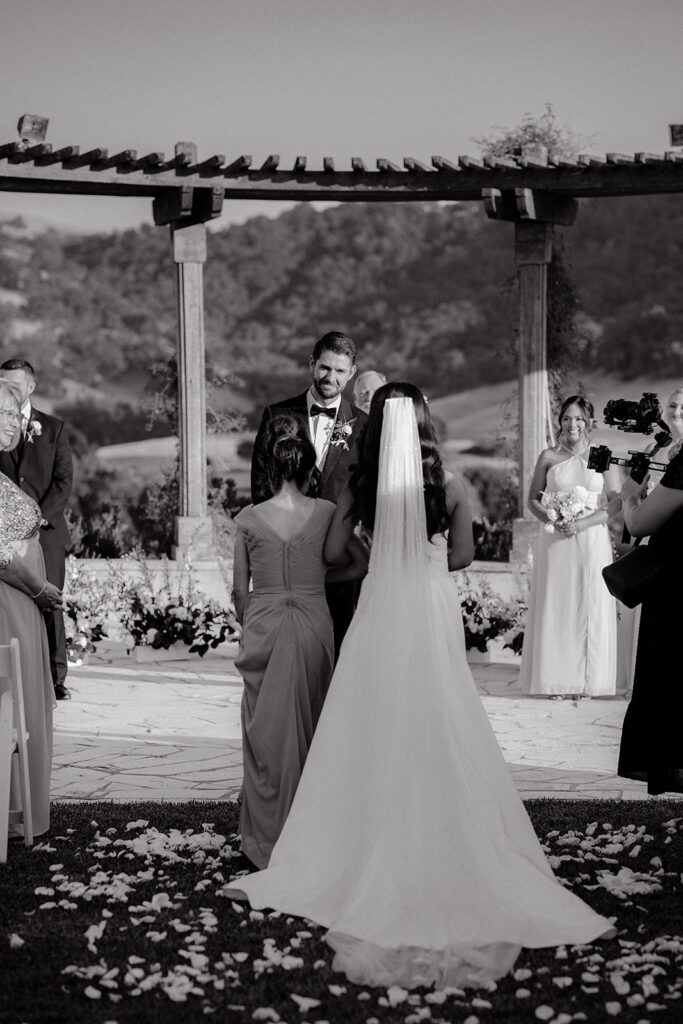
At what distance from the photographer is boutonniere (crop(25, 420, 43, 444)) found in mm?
7250

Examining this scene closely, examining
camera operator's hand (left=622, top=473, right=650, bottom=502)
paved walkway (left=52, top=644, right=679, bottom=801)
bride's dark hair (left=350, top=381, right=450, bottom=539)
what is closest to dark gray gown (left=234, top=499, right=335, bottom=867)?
bride's dark hair (left=350, top=381, right=450, bottom=539)

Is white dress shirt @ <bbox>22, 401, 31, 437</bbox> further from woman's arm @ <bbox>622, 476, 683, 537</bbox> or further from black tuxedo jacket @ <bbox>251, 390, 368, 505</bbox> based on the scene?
woman's arm @ <bbox>622, 476, 683, 537</bbox>

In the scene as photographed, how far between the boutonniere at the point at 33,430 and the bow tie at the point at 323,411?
247cm

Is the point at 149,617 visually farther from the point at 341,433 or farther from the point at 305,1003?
the point at 305,1003

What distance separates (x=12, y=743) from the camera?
4.73m

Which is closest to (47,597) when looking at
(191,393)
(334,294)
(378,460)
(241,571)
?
(241,571)

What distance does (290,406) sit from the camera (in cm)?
548

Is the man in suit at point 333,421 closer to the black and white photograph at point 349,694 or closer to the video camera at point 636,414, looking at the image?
the black and white photograph at point 349,694

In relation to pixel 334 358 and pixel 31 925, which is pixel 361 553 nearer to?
pixel 334 358

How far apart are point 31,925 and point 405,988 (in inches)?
48.9

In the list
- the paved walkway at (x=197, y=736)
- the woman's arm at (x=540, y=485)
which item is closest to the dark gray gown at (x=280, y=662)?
the paved walkway at (x=197, y=736)

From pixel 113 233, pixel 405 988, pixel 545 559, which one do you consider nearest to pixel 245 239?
pixel 113 233

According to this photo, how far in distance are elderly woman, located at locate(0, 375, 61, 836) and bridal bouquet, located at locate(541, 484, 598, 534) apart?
3693mm

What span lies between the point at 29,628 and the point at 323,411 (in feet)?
4.92
